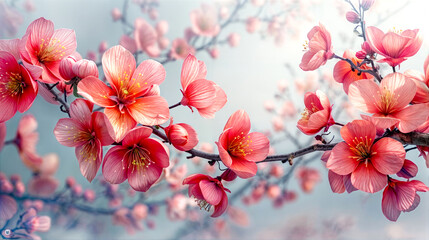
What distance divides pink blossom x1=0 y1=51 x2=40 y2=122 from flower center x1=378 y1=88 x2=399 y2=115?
0.87 feet

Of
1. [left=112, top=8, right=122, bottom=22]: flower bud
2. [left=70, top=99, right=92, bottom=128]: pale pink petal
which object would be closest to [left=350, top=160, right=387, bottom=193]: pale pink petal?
[left=70, top=99, right=92, bottom=128]: pale pink petal

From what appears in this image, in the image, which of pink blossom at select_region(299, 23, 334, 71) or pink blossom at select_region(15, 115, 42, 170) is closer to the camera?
pink blossom at select_region(299, 23, 334, 71)

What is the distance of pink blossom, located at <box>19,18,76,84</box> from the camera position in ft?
0.87

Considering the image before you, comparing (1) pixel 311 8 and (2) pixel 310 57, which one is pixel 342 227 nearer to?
(1) pixel 311 8

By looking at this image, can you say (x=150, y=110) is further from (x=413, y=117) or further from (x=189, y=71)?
(x=413, y=117)

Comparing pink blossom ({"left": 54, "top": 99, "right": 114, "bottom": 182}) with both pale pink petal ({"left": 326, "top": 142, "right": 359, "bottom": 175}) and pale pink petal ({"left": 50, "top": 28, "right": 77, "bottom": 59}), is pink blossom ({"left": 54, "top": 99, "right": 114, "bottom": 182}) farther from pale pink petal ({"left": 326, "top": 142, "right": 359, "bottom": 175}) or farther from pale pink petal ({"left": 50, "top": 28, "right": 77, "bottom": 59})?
pale pink petal ({"left": 326, "top": 142, "right": 359, "bottom": 175})

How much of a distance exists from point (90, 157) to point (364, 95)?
0.69ft

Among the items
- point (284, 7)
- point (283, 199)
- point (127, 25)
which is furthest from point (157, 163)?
point (284, 7)

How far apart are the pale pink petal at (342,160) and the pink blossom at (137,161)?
12 cm

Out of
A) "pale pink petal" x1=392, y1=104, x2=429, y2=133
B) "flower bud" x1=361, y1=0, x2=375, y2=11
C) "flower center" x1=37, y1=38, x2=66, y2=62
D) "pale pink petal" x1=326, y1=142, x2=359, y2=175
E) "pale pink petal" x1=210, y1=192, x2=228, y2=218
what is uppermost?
"flower center" x1=37, y1=38, x2=66, y2=62

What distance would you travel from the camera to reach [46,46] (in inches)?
11.1

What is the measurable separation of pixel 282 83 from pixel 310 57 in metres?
0.79

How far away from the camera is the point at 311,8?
1105 mm

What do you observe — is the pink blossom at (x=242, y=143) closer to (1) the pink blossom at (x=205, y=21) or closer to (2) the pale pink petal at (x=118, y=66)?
(2) the pale pink petal at (x=118, y=66)
